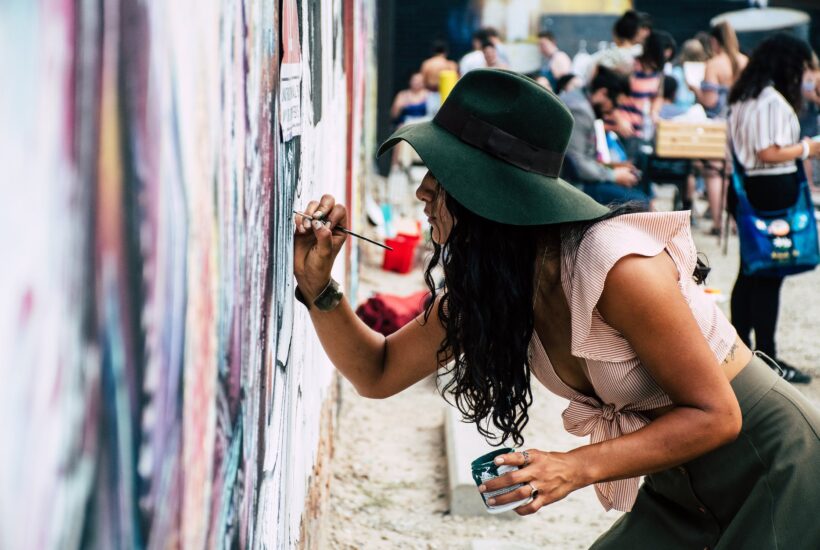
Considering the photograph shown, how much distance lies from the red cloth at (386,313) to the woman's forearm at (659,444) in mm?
3352

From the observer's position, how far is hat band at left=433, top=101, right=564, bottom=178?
1966 mm

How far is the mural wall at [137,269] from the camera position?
31.4 inches

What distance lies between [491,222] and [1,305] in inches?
52.8

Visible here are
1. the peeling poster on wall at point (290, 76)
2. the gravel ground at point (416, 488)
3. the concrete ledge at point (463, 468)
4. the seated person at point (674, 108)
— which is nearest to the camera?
the peeling poster on wall at point (290, 76)

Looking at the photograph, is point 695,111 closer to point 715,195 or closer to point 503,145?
point 715,195

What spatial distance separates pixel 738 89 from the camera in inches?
214

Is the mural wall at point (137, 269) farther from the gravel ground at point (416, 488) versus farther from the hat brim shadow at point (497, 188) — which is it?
the gravel ground at point (416, 488)

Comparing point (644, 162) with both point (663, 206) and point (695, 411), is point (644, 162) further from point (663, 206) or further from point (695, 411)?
point (695, 411)

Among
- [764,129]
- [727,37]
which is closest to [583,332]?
[764,129]

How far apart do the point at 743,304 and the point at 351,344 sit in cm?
368

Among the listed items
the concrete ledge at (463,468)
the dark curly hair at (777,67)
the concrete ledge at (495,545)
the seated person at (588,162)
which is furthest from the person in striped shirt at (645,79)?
the concrete ledge at (495,545)

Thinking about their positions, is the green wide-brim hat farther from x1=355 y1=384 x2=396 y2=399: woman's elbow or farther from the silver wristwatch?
x1=355 y1=384 x2=396 y2=399: woman's elbow

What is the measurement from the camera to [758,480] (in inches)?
84.0

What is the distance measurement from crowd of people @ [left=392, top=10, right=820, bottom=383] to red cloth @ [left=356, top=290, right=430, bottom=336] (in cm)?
129
